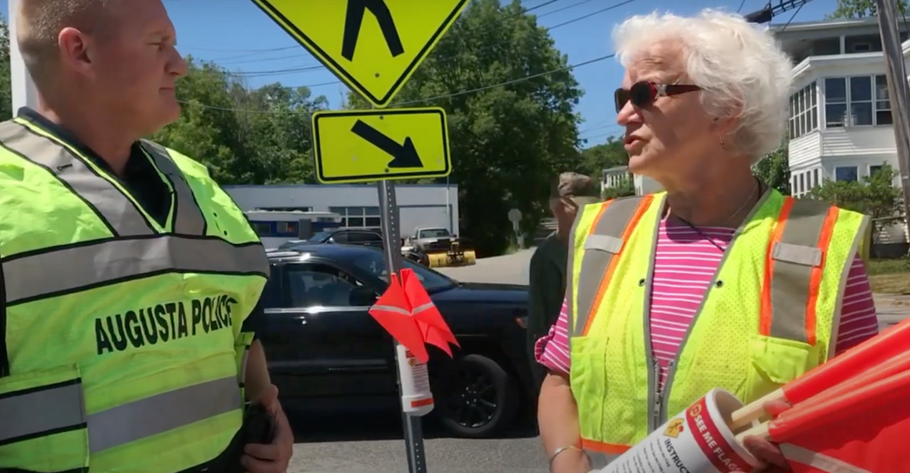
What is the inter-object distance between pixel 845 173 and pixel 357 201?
82.7ft

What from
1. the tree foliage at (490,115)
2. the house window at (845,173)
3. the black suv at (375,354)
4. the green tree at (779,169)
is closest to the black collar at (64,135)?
the black suv at (375,354)

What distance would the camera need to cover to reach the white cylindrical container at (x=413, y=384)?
349cm

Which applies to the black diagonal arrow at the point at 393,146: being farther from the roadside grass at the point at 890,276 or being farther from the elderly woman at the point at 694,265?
the roadside grass at the point at 890,276

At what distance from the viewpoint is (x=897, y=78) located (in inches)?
618

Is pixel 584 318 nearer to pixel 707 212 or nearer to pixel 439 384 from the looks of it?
pixel 707 212

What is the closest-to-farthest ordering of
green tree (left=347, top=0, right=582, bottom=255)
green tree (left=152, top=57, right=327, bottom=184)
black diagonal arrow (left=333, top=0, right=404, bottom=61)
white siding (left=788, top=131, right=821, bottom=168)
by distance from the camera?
black diagonal arrow (left=333, top=0, right=404, bottom=61)
white siding (left=788, top=131, right=821, bottom=168)
green tree (left=347, top=0, right=582, bottom=255)
green tree (left=152, top=57, right=327, bottom=184)

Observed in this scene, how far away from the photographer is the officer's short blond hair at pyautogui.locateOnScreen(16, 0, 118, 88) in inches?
64.9

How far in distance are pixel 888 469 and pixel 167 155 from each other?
1.62 m

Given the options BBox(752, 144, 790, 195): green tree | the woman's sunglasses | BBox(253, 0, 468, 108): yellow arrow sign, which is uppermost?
BBox(752, 144, 790, 195): green tree

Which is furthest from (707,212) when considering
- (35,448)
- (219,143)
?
(219,143)

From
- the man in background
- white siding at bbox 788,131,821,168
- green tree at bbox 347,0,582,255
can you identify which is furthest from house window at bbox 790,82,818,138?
the man in background

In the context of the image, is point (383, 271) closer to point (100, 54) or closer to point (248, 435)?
point (248, 435)

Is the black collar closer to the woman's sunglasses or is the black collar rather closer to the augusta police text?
the augusta police text

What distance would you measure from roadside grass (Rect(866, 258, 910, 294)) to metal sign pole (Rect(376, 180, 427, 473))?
16.3m
